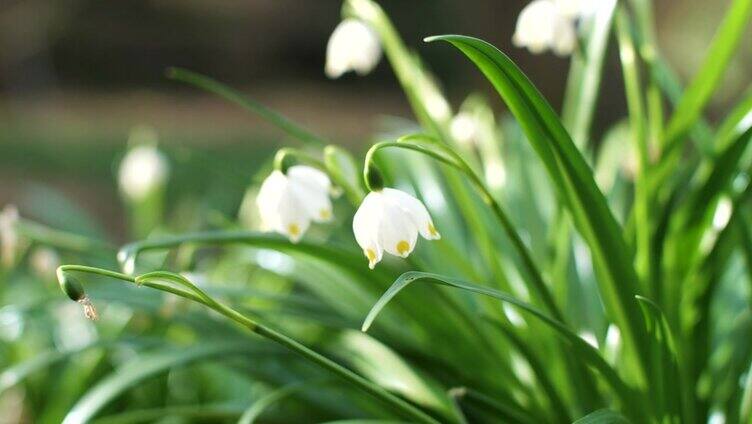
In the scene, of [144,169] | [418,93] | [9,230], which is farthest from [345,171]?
[144,169]

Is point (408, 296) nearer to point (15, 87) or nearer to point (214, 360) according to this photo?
point (214, 360)

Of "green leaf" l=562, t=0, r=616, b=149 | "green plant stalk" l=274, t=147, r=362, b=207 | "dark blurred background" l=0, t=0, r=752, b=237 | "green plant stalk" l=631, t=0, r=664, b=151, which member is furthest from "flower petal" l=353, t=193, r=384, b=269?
"dark blurred background" l=0, t=0, r=752, b=237

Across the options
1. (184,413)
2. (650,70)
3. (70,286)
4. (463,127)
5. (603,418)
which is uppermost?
(463,127)

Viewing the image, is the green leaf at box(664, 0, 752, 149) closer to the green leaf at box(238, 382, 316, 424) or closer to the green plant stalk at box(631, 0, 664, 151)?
the green plant stalk at box(631, 0, 664, 151)

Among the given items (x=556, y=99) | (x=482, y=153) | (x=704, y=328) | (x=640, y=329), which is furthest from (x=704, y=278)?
(x=556, y=99)

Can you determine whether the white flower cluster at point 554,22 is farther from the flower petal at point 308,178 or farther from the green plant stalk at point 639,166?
the flower petal at point 308,178

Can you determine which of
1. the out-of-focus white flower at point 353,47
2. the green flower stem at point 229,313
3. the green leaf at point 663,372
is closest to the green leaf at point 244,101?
the out-of-focus white flower at point 353,47

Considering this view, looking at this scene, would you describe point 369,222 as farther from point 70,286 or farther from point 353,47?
point 353,47
